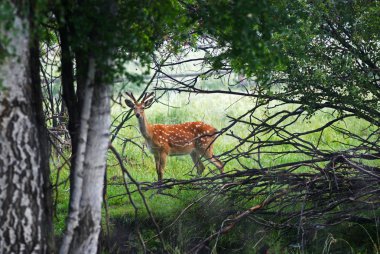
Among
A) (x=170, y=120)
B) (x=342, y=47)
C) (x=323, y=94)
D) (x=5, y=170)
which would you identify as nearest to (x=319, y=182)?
(x=323, y=94)

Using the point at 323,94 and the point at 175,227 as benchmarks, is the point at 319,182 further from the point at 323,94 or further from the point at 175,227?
the point at 175,227

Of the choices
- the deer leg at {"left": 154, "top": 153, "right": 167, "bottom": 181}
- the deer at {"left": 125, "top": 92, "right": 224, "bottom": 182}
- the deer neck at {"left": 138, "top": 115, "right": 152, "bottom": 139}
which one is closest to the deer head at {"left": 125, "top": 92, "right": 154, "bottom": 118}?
the deer at {"left": 125, "top": 92, "right": 224, "bottom": 182}

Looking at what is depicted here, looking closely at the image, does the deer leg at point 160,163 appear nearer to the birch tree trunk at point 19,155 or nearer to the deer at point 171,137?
the deer at point 171,137

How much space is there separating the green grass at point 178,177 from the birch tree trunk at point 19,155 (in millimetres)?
2515

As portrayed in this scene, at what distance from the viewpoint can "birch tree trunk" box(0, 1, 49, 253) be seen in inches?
186

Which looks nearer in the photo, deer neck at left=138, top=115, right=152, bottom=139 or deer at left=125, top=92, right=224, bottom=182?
deer at left=125, top=92, right=224, bottom=182

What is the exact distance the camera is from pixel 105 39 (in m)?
4.85

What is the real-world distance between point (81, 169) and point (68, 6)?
1064 millimetres

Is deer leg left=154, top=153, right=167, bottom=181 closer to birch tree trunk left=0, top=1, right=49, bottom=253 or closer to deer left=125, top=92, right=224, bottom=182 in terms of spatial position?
deer left=125, top=92, right=224, bottom=182

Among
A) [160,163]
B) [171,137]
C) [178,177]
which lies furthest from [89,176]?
[171,137]

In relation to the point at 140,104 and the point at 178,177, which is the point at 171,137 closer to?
the point at 140,104

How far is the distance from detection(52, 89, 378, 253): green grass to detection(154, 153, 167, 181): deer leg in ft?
0.44

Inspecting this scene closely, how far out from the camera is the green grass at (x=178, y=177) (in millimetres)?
8164

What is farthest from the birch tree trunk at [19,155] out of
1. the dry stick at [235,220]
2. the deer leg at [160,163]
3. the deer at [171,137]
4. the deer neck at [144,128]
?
the deer neck at [144,128]
